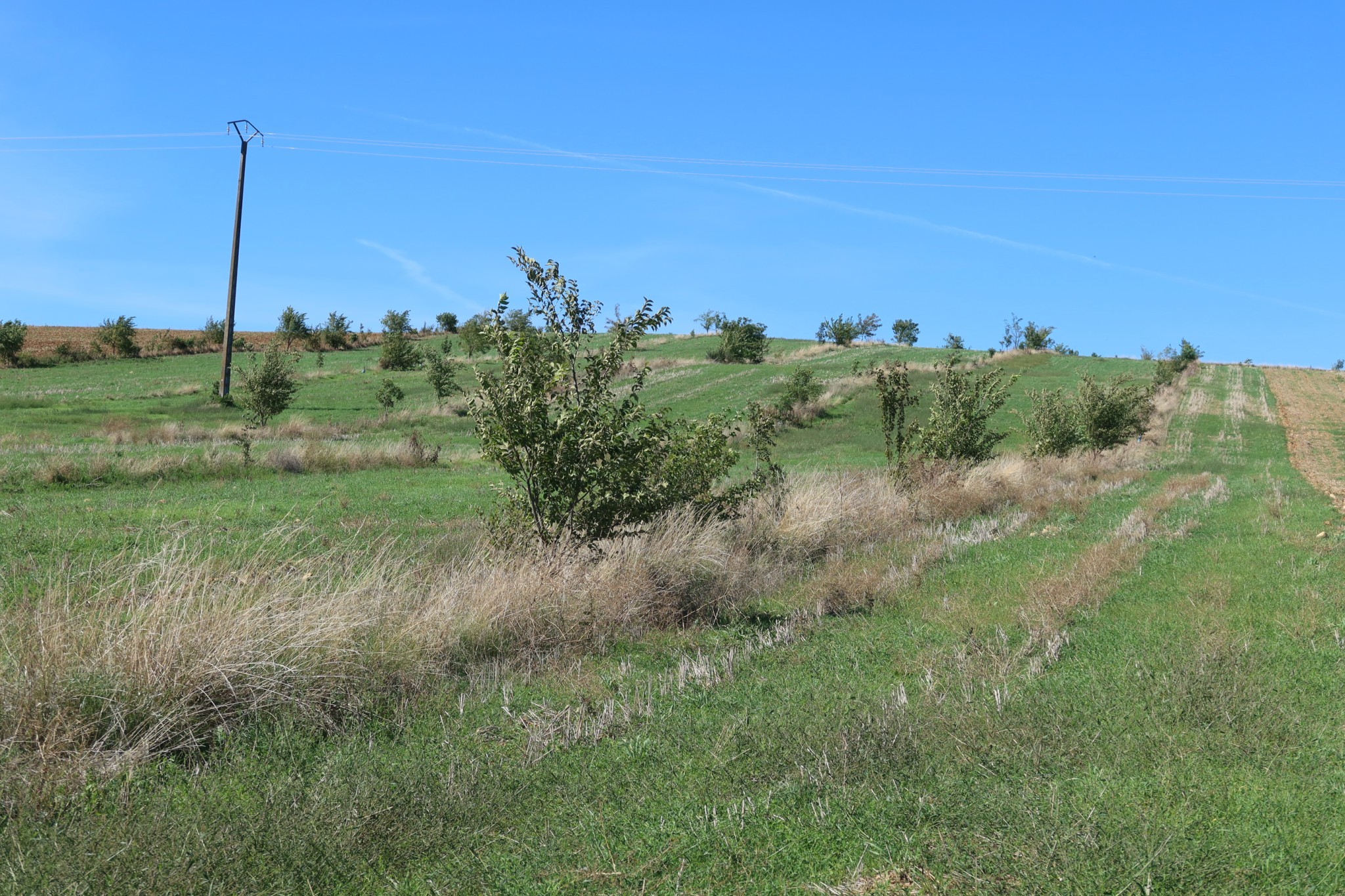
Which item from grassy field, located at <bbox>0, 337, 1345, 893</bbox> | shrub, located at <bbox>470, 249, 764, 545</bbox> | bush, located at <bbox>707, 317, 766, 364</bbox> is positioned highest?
bush, located at <bbox>707, 317, 766, 364</bbox>

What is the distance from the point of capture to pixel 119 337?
3125 inches

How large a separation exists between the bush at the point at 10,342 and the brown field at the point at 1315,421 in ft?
270

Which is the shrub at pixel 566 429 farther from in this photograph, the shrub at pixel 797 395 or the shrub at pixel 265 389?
the shrub at pixel 797 395

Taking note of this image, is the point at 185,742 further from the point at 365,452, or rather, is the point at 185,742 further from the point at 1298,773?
the point at 365,452

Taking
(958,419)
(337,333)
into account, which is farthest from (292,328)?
(958,419)

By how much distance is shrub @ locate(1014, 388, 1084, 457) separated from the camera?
3347cm

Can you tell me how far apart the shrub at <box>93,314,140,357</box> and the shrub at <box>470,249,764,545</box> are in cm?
8119

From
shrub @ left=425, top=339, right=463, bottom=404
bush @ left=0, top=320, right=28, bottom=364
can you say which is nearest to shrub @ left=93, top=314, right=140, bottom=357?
bush @ left=0, top=320, right=28, bottom=364

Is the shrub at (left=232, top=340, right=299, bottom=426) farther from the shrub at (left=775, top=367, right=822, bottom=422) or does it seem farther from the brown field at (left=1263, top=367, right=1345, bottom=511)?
the brown field at (left=1263, top=367, right=1345, bottom=511)

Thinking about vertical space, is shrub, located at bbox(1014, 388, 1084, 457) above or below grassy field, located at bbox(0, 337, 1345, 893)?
above

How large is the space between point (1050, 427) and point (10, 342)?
74.3 m

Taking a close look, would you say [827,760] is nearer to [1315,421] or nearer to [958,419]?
[958,419]

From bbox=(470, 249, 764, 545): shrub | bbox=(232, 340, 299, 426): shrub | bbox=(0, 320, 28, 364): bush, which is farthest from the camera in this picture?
bbox=(0, 320, 28, 364): bush

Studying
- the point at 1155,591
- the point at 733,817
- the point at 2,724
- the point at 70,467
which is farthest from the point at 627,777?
the point at 70,467
